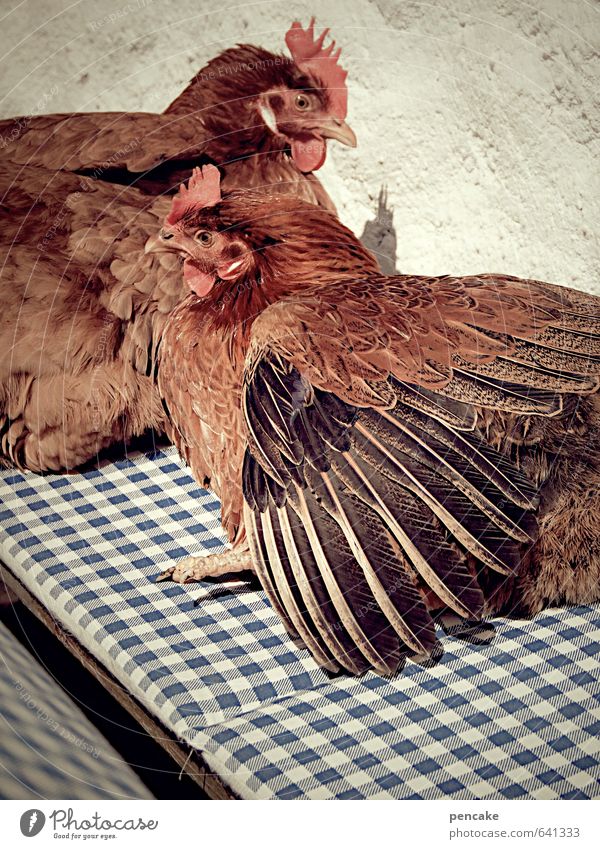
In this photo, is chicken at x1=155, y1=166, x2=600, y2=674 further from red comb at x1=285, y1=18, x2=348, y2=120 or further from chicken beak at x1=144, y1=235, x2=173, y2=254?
red comb at x1=285, y1=18, x2=348, y2=120

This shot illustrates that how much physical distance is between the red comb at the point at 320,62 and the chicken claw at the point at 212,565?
1.72 ft

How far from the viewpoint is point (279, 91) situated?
1008mm

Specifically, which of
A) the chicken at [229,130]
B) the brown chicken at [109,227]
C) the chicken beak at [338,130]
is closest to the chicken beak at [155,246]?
the brown chicken at [109,227]

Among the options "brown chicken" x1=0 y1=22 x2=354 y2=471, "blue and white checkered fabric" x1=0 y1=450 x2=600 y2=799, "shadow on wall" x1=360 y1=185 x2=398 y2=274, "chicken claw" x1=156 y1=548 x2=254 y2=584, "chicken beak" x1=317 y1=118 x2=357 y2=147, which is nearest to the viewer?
"blue and white checkered fabric" x1=0 y1=450 x2=600 y2=799

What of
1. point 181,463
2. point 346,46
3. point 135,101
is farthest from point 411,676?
point 135,101

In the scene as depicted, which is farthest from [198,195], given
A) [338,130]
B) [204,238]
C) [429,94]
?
[429,94]

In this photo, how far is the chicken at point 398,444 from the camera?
0.64m

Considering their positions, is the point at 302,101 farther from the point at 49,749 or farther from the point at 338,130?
the point at 49,749

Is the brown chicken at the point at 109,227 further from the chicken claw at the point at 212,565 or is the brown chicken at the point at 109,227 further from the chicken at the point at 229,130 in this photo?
the chicken claw at the point at 212,565

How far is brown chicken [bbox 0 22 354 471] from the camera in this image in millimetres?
882

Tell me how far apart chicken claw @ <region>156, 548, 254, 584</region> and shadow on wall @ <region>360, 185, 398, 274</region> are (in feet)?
1.76

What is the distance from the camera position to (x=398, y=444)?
66 centimetres

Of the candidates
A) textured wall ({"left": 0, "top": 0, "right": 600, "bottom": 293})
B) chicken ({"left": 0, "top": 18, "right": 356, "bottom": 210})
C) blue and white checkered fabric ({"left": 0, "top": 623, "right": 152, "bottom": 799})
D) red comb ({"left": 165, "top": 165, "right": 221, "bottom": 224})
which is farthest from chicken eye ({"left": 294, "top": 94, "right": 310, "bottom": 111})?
blue and white checkered fabric ({"left": 0, "top": 623, "right": 152, "bottom": 799})

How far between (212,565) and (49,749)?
0.64 feet
